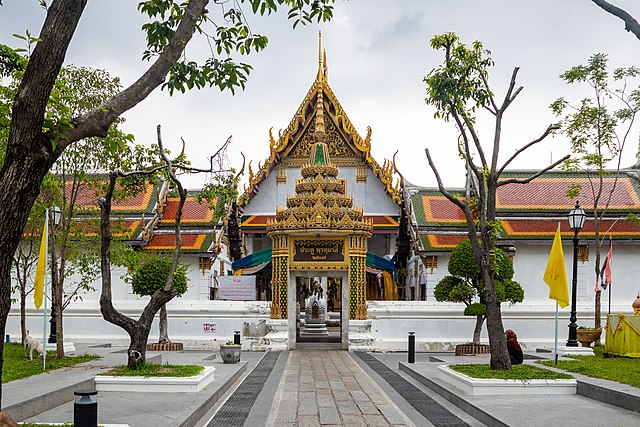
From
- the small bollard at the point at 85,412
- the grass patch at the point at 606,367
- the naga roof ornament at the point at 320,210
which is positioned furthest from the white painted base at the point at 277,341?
the small bollard at the point at 85,412

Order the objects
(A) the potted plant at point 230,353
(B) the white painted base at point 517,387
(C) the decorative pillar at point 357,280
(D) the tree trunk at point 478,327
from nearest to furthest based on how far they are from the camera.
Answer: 1. (B) the white painted base at point 517,387
2. (A) the potted plant at point 230,353
3. (D) the tree trunk at point 478,327
4. (C) the decorative pillar at point 357,280

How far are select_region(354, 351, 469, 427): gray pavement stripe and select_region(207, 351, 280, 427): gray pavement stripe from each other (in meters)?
2.60

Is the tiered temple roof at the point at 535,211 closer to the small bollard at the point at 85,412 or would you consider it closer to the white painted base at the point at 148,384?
the white painted base at the point at 148,384

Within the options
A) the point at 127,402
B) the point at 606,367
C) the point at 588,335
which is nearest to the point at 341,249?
the point at 588,335

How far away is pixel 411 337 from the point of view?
1700cm

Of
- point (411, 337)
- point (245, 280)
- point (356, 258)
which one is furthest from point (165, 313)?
point (411, 337)

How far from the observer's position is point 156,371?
38.4 ft

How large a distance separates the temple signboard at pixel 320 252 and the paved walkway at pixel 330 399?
16.0 ft

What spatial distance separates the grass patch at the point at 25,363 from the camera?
39.1 feet

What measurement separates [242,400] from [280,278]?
33.8ft

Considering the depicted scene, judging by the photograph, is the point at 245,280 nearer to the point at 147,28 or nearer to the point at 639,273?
the point at 639,273

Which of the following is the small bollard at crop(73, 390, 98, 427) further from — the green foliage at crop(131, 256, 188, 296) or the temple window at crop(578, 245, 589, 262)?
the temple window at crop(578, 245, 589, 262)

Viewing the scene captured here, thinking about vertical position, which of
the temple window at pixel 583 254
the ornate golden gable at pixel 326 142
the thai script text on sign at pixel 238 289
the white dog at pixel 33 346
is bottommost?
the white dog at pixel 33 346

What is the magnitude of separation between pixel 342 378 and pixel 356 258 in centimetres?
758
